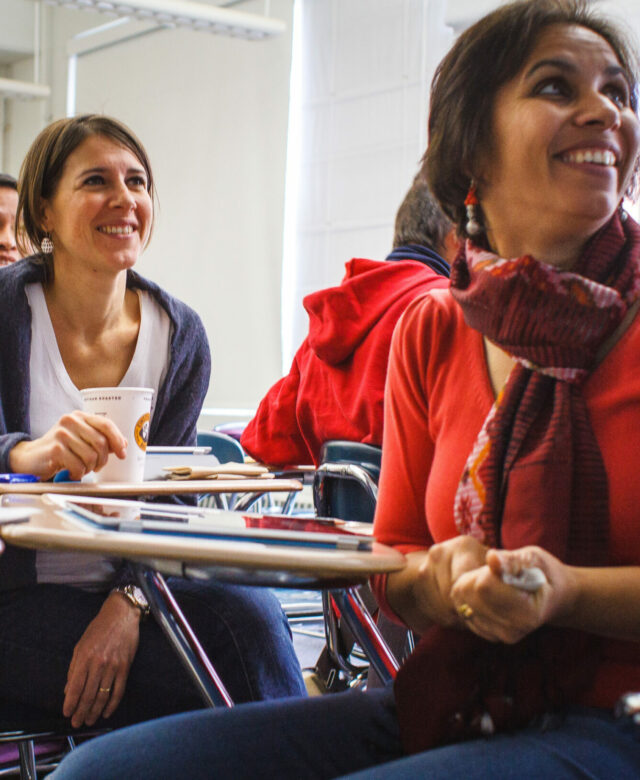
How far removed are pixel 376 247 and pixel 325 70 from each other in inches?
47.6

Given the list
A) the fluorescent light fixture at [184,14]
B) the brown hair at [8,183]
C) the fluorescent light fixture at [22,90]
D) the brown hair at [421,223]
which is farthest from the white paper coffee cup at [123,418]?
the fluorescent light fixture at [22,90]

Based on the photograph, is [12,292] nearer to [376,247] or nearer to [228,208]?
[376,247]

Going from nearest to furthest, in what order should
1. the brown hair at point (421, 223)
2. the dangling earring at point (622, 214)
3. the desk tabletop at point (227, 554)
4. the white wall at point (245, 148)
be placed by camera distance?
the desk tabletop at point (227, 554), the dangling earring at point (622, 214), the brown hair at point (421, 223), the white wall at point (245, 148)

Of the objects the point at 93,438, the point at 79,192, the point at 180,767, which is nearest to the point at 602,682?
the point at 180,767

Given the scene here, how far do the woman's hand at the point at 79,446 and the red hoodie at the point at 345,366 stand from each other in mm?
817

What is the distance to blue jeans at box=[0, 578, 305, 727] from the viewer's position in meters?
1.58

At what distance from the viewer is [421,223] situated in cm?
269

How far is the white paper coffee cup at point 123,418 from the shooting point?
1577 millimetres

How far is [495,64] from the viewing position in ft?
3.97

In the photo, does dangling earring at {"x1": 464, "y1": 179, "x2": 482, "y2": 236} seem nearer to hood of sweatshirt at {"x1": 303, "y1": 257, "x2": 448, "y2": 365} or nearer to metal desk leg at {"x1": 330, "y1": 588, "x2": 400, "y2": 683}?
metal desk leg at {"x1": 330, "y1": 588, "x2": 400, "y2": 683}

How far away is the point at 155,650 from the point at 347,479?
51cm

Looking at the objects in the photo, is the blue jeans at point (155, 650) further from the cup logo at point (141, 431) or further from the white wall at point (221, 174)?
the white wall at point (221, 174)

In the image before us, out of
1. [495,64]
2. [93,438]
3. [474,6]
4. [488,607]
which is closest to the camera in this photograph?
[488,607]

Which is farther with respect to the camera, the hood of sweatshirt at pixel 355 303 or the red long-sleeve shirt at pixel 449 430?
the hood of sweatshirt at pixel 355 303
